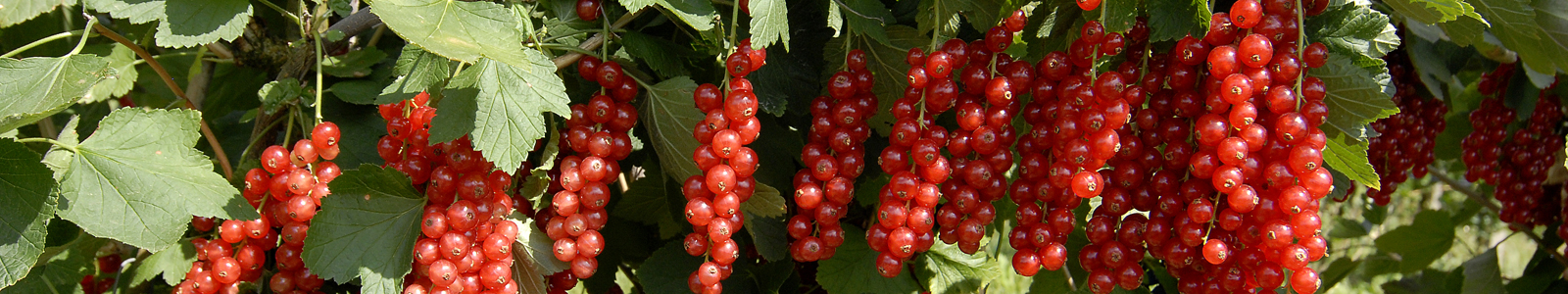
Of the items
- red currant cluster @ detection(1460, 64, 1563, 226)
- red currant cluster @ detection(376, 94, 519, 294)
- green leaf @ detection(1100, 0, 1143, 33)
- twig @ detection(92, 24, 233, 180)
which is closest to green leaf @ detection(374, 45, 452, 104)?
red currant cluster @ detection(376, 94, 519, 294)

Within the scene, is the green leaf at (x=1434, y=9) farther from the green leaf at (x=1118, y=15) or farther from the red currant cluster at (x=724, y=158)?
the red currant cluster at (x=724, y=158)

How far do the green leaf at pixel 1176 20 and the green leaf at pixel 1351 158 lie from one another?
142 mm

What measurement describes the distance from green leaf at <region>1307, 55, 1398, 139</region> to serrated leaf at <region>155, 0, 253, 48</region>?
32.8 inches

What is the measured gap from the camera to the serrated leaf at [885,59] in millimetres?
774

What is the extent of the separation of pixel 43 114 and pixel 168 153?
0.29 feet

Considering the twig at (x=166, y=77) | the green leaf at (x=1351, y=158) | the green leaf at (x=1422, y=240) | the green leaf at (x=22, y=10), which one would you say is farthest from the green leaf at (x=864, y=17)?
the green leaf at (x=1422, y=240)

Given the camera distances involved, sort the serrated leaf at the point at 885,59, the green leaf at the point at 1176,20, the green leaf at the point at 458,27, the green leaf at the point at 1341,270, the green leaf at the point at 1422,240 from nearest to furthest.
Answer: the green leaf at the point at 458,27, the green leaf at the point at 1176,20, the serrated leaf at the point at 885,59, the green leaf at the point at 1422,240, the green leaf at the point at 1341,270

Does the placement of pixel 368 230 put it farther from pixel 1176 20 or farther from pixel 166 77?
pixel 1176 20

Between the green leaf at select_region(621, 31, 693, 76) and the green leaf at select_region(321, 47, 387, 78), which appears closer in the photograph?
the green leaf at select_region(621, 31, 693, 76)

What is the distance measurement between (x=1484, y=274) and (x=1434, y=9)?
1222 mm

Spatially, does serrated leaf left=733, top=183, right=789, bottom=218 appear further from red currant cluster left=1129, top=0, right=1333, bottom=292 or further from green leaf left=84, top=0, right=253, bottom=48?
green leaf left=84, top=0, right=253, bottom=48

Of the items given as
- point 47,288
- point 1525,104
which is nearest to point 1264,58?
point 47,288

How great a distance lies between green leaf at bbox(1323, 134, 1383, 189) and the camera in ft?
2.21

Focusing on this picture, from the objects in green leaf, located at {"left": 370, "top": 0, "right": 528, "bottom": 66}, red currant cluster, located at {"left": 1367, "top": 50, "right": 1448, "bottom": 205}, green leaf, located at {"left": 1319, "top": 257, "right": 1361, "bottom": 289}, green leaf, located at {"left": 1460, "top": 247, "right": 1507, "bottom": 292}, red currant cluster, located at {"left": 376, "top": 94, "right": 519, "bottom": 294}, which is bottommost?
green leaf, located at {"left": 1319, "top": 257, "right": 1361, "bottom": 289}
